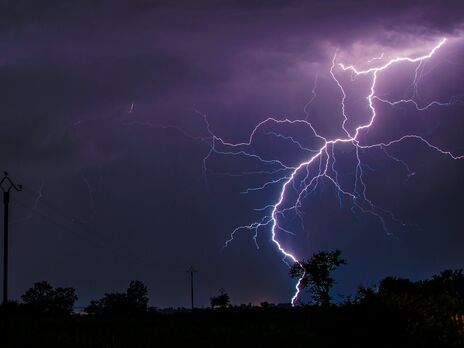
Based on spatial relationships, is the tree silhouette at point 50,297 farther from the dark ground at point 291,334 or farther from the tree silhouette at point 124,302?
the dark ground at point 291,334

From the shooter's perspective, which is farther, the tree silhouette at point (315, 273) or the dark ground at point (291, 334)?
the tree silhouette at point (315, 273)

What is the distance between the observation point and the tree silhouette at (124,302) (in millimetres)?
62862

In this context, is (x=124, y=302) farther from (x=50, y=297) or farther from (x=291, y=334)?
(x=291, y=334)

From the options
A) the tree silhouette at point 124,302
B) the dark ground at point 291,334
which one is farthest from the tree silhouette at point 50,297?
the dark ground at point 291,334

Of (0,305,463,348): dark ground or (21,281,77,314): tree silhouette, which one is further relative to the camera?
(21,281,77,314): tree silhouette

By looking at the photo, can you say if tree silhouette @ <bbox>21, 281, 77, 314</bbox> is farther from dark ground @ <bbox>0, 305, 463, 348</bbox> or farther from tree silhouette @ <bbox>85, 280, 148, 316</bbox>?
dark ground @ <bbox>0, 305, 463, 348</bbox>

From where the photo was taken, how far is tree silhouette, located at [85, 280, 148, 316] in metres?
62.9

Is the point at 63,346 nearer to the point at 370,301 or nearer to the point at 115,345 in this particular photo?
the point at 115,345

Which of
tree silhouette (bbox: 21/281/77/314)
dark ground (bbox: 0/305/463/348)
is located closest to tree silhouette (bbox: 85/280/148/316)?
tree silhouette (bbox: 21/281/77/314)

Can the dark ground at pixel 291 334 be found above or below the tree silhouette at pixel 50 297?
below

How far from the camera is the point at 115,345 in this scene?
766 inches

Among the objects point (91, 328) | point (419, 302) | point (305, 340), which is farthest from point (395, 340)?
point (91, 328)

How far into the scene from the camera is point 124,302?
6681cm

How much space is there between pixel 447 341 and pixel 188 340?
9.37 meters
